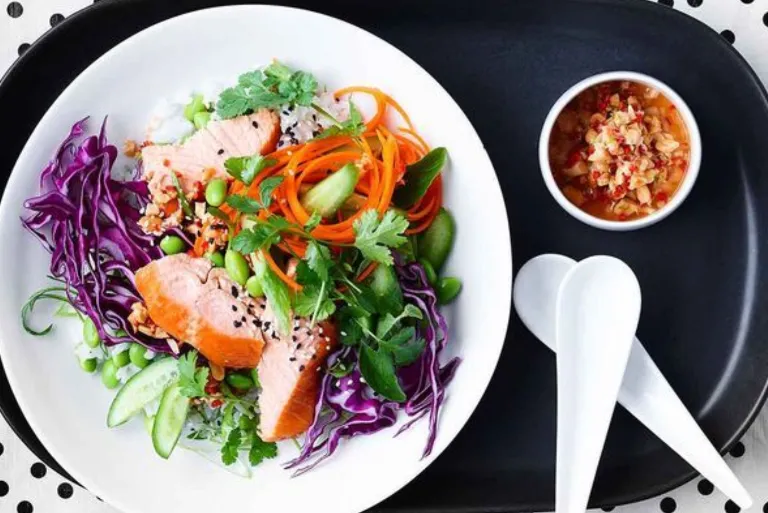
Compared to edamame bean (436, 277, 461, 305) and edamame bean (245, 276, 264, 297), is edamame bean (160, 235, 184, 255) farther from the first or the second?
edamame bean (436, 277, 461, 305)

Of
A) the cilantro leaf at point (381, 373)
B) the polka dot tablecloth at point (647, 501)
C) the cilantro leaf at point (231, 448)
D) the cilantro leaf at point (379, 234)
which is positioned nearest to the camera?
the cilantro leaf at point (379, 234)

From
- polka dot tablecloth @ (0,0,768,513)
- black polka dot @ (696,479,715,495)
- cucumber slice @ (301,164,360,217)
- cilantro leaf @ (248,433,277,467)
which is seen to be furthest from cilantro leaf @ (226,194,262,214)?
black polka dot @ (696,479,715,495)

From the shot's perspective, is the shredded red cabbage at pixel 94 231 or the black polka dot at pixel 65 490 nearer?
the shredded red cabbage at pixel 94 231

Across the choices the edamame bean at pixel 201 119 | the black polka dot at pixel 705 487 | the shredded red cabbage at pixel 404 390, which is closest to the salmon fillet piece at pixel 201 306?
the shredded red cabbage at pixel 404 390

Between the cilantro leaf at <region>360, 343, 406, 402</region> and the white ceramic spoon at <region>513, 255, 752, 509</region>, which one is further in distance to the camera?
the white ceramic spoon at <region>513, 255, 752, 509</region>

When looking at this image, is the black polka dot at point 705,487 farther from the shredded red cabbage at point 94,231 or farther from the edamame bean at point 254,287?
the shredded red cabbage at point 94,231

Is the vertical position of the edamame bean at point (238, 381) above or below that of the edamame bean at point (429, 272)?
below

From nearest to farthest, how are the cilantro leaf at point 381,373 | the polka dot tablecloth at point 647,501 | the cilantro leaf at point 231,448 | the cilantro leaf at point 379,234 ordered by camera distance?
the cilantro leaf at point 379,234 → the cilantro leaf at point 381,373 → the cilantro leaf at point 231,448 → the polka dot tablecloth at point 647,501

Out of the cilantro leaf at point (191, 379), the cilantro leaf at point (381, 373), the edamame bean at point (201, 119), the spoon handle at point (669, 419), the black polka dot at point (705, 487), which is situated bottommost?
the black polka dot at point (705, 487)
